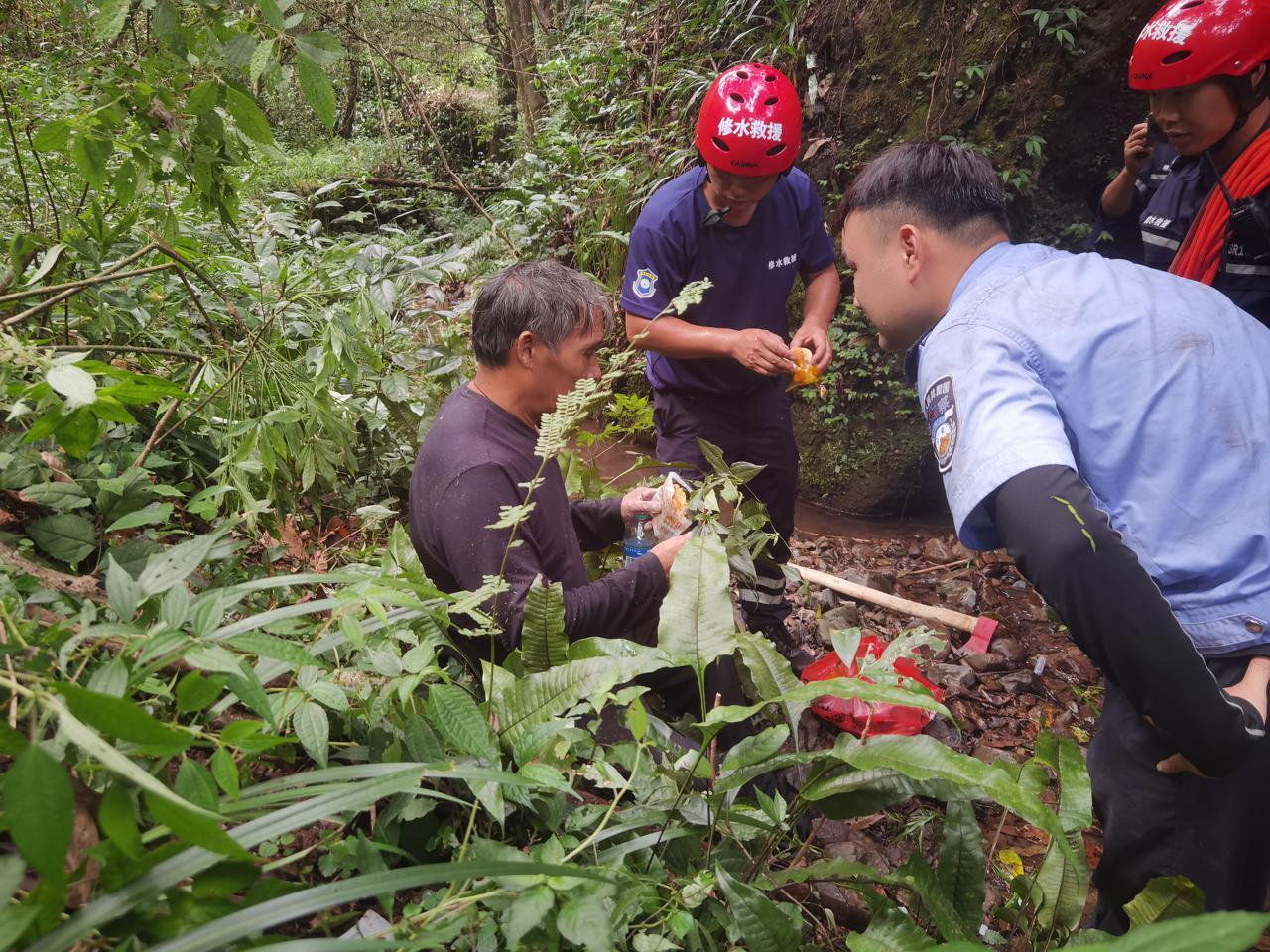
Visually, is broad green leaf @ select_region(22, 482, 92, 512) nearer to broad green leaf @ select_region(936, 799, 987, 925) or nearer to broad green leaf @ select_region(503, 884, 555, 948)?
broad green leaf @ select_region(503, 884, 555, 948)

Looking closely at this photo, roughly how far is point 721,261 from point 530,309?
4.41 feet

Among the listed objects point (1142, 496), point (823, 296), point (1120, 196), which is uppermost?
point (1120, 196)

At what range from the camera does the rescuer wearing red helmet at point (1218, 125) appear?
2.33 m

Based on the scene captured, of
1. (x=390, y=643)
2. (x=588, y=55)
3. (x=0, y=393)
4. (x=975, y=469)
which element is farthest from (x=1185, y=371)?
(x=588, y=55)

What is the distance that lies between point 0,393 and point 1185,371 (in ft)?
7.48

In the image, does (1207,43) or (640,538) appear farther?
(640,538)

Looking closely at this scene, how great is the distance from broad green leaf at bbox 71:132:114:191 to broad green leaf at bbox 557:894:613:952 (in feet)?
6.05

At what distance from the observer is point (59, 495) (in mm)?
1521

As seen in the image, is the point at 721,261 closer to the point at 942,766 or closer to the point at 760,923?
the point at 942,766

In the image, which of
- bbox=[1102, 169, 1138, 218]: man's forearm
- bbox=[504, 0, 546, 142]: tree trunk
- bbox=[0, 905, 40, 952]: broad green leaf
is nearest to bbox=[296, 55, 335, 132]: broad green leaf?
bbox=[0, 905, 40, 952]: broad green leaf

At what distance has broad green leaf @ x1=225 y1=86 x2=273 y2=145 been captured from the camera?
159cm

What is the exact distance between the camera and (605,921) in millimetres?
832

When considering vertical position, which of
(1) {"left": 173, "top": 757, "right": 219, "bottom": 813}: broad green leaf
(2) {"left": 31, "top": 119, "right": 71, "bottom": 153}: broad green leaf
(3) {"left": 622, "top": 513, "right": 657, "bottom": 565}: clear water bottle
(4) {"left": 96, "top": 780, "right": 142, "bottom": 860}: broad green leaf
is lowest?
(3) {"left": 622, "top": 513, "right": 657, "bottom": 565}: clear water bottle

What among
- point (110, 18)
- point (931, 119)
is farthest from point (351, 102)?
point (110, 18)
